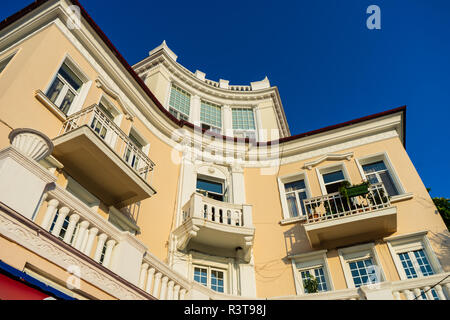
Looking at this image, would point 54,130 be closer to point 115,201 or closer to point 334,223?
point 115,201

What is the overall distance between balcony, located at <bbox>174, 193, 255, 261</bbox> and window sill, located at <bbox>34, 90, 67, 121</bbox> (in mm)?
5034

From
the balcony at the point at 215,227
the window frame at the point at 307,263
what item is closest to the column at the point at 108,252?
the balcony at the point at 215,227

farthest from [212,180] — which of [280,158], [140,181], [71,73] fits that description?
[71,73]

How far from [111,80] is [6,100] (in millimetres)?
4655

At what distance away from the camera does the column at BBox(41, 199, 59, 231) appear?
16.8ft

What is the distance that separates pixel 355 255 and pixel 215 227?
5.06 m

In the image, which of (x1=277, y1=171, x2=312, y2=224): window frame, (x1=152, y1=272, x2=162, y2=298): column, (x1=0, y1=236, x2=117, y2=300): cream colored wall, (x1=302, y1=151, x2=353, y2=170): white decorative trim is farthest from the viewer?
(x1=302, y1=151, x2=353, y2=170): white decorative trim

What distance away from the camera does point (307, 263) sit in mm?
11977

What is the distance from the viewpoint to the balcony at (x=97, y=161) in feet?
28.2

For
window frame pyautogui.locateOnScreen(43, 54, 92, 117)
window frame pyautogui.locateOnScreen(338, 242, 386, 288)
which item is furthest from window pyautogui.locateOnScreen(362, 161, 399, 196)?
window frame pyautogui.locateOnScreen(43, 54, 92, 117)

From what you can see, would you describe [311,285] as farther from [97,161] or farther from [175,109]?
[175,109]

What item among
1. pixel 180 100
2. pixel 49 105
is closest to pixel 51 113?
pixel 49 105

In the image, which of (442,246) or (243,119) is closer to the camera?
(442,246)

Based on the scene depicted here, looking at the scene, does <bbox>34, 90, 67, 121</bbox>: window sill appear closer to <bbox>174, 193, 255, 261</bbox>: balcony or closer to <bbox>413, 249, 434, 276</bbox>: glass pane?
<bbox>174, 193, 255, 261</bbox>: balcony
